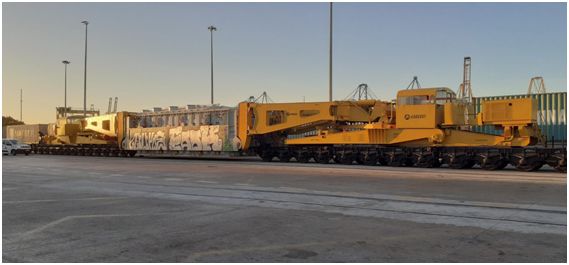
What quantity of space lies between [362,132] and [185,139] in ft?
38.1

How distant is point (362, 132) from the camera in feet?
71.3

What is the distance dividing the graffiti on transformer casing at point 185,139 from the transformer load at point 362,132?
2.2 inches

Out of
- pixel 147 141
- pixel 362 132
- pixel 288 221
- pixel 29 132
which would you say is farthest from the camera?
pixel 29 132

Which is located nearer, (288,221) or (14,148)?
(288,221)

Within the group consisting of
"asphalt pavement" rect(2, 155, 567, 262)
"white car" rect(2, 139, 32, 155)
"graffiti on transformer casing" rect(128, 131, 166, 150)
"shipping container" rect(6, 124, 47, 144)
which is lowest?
"asphalt pavement" rect(2, 155, 567, 262)

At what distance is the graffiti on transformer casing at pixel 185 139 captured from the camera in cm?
2631

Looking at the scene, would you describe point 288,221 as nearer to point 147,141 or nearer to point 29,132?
point 147,141

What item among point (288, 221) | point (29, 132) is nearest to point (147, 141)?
point (29, 132)

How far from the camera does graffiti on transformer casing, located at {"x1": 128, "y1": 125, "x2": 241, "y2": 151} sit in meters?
26.3

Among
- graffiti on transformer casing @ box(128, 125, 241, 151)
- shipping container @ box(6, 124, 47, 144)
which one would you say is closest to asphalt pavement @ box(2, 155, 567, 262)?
graffiti on transformer casing @ box(128, 125, 241, 151)

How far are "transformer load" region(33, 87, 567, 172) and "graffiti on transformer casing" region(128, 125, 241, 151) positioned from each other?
6 centimetres

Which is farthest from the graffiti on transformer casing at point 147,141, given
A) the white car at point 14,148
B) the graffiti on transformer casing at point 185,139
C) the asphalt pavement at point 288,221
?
the asphalt pavement at point 288,221

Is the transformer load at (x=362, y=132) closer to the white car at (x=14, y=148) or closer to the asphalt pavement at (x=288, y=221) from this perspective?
the asphalt pavement at (x=288, y=221)

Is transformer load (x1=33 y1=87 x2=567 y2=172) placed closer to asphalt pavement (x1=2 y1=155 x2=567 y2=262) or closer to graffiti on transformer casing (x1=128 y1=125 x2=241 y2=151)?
graffiti on transformer casing (x1=128 y1=125 x2=241 y2=151)
